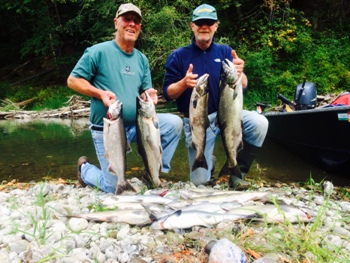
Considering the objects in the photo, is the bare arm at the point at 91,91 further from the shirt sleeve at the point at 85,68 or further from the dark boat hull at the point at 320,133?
the dark boat hull at the point at 320,133

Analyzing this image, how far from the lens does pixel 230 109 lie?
143 inches

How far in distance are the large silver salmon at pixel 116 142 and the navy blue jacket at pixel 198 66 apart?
2.83 ft

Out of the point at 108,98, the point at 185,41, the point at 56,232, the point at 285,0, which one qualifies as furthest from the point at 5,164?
the point at 285,0

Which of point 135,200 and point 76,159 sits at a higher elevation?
point 135,200

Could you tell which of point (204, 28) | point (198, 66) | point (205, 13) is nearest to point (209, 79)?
point (198, 66)

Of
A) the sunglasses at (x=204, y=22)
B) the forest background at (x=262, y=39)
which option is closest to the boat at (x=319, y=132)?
the sunglasses at (x=204, y=22)

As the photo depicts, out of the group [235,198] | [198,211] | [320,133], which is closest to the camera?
[198,211]

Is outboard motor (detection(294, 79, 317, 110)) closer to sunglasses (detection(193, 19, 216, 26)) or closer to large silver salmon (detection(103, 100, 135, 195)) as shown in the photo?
sunglasses (detection(193, 19, 216, 26))

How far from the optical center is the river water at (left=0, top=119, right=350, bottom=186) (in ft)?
18.5

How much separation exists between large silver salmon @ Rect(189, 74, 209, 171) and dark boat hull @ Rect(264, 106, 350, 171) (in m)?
2.12

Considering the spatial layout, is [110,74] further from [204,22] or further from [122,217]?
[122,217]

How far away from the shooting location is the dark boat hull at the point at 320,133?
510 centimetres

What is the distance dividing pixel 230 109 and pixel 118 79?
49.9 inches

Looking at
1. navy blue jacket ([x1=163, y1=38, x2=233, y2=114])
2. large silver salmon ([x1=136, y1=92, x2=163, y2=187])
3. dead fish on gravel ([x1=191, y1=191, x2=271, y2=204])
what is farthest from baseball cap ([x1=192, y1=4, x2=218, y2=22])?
dead fish on gravel ([x1=191, y1=191, x2=271, y2=204])
